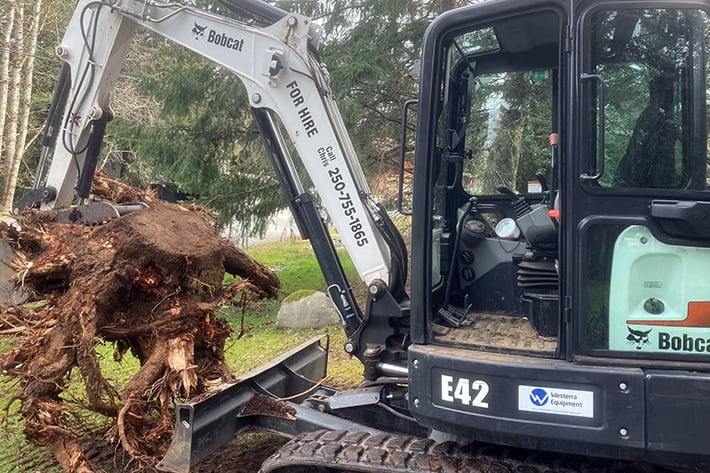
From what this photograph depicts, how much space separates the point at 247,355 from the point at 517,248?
15.2 ft

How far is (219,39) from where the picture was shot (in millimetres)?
3963

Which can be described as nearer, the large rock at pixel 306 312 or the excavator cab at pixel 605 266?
the excavator cab at pixel 605 266

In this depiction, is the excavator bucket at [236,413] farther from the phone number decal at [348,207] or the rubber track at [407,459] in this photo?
the phone number decal at [348,207]

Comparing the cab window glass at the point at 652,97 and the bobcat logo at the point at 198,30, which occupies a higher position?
the bobcat logo at the point at 198,30

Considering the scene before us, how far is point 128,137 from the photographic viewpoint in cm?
930

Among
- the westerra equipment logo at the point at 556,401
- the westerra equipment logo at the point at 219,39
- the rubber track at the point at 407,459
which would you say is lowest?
the rubber track at the point at 407,459

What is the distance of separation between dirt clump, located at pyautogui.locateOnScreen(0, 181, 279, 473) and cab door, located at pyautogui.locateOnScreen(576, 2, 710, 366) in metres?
2.37

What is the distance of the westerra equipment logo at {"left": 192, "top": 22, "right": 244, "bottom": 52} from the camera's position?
3895 millimetres

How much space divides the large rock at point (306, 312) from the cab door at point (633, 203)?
241 inches

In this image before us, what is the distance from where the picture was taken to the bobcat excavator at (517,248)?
2.35m

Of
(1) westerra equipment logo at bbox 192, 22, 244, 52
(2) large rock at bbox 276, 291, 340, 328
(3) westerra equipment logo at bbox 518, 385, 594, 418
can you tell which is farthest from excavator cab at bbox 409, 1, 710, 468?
(2) large rock at bbox 276, 291, 340, 328

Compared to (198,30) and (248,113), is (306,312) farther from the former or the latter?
(198,30)

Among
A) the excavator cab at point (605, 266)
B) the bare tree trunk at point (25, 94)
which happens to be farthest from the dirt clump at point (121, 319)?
the bare tree trunk at point (25, 94)

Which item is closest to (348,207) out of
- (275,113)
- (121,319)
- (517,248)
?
(275,113)
